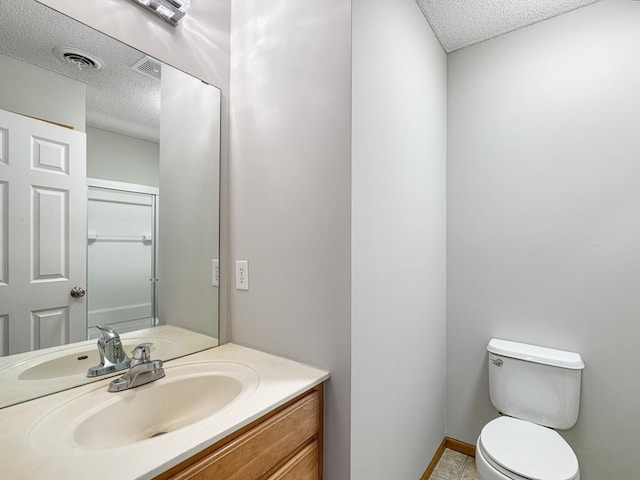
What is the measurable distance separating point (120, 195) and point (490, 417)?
90.5 inches

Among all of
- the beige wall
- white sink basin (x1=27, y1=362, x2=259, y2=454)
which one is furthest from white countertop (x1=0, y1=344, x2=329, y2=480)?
the beige wall

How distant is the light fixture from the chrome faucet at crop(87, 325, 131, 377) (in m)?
1.21

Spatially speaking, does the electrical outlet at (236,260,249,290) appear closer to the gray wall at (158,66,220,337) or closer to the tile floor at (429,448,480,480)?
the gray wall at (158,66,220,337)

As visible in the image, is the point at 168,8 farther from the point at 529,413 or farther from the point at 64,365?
the point at 529,413

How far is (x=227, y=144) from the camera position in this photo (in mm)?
1488

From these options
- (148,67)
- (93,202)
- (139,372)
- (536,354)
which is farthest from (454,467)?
(148,67)

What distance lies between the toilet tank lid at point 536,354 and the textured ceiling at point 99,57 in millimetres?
2037

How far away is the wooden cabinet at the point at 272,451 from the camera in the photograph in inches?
29.0

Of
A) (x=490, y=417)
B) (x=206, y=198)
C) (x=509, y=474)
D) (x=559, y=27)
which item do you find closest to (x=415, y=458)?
(x=509, y=474)

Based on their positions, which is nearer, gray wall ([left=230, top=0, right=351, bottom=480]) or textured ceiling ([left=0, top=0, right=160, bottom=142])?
textured ceiling ([left=0, top=0, right=160, bottom=142])

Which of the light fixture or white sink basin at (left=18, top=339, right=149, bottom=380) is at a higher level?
the light fixture

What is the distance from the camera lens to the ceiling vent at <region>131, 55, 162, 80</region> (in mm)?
1187

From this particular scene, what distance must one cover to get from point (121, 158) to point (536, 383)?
7.21 feet

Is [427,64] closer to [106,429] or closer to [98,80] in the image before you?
[98,80]
